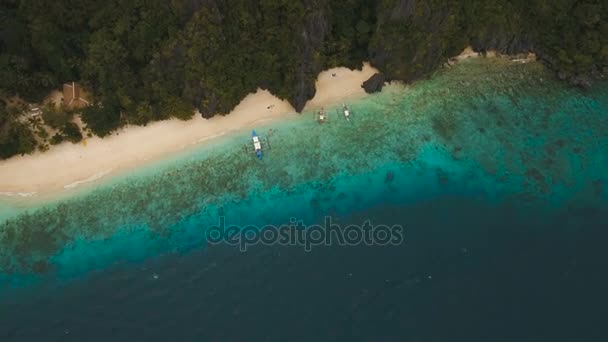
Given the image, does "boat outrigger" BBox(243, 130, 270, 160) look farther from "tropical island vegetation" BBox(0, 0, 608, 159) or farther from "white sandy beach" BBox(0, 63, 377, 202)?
"tropical island vegetation" BBox(0, 0, 608, 159)

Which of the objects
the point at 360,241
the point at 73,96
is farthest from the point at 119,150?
the point at 360,241

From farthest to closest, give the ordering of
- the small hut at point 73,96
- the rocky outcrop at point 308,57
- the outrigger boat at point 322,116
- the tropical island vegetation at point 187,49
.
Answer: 1. the outrigger boat at point 322,116
2. the rocky outcrop at point 308,57
3. the small hut at point 73,96
4. the tropical island vegetation at point 187,49

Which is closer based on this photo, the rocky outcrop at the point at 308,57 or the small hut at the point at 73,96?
the small hut at the point at 73,96

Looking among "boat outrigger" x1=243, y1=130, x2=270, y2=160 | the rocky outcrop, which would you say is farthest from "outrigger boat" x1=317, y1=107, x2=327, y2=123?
"boat outrigger" x1=243, y1=130, x2=270, y2=160

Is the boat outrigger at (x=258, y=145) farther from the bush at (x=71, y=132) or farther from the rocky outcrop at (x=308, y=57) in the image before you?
the bush at (x=71, y=132)

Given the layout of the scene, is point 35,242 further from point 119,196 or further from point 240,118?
point 240,118

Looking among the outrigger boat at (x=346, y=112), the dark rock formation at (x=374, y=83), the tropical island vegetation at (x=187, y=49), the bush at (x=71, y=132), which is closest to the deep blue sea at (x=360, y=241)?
the outrigger boat at (x=346, y=112)
